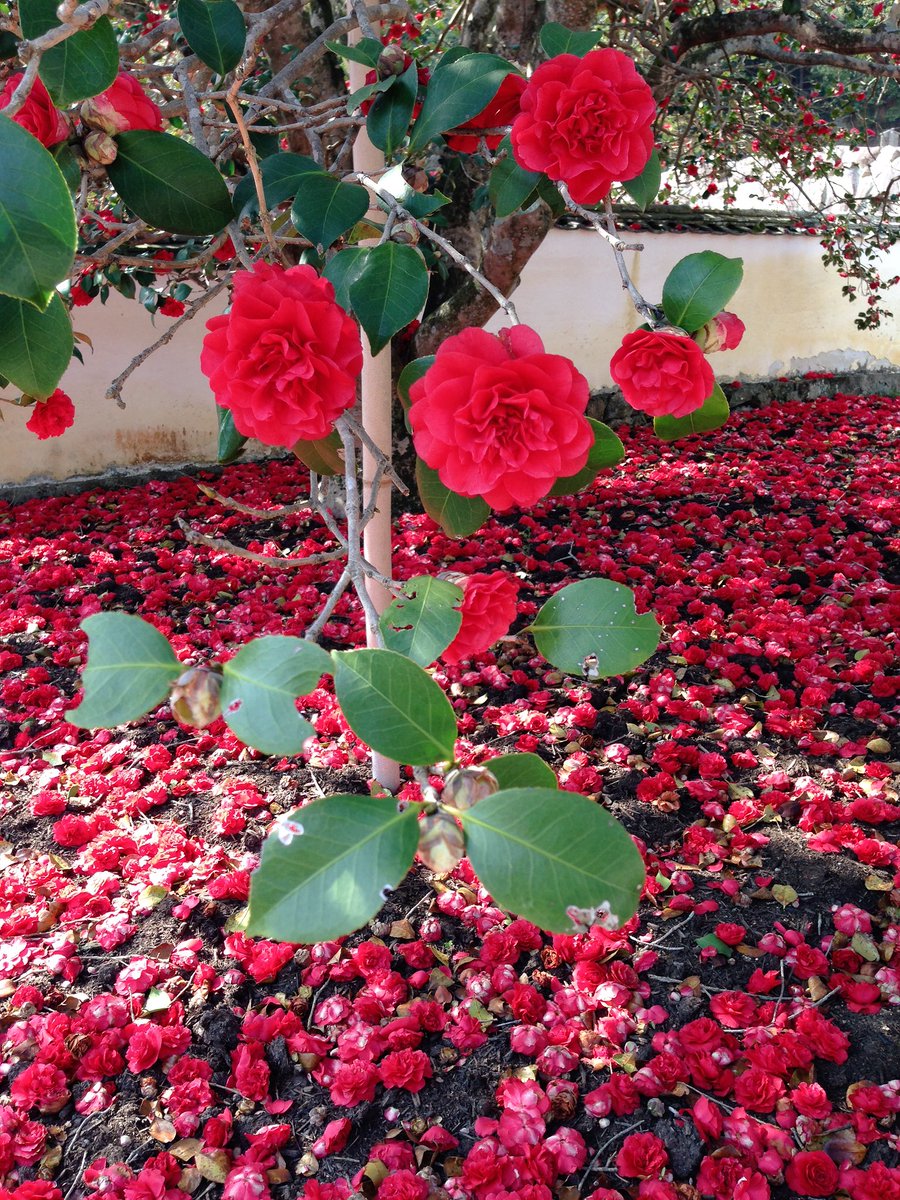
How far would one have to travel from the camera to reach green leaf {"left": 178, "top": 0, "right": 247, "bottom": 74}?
0.80m

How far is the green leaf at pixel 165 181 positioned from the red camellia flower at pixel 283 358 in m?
0.18

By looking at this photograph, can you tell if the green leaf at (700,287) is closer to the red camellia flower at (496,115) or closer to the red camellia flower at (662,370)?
the red camellia flower at (662,370)

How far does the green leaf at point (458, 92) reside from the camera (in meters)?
0.75

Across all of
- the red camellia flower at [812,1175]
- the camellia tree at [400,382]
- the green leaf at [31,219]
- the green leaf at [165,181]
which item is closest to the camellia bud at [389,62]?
the camellia tree at [400,382]

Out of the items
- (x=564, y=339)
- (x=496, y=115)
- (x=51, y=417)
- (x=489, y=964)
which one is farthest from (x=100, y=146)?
(x=564, y=339)

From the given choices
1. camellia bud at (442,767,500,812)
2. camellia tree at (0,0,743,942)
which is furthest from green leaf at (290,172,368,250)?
camellia bud at (442,767,500,812)

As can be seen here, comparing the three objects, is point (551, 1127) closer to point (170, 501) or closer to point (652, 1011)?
point (652, 1011)

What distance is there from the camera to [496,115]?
0.87 m

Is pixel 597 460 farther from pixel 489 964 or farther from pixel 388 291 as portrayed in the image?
pixel 489 964

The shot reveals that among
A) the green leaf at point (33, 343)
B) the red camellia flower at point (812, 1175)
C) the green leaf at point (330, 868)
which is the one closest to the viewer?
the green leaf at point (330, 868)

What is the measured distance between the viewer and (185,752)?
191cm

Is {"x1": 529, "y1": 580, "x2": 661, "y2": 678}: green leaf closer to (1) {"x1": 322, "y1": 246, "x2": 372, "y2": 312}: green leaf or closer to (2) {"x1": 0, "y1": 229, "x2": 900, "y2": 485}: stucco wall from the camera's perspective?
(1) {"x1": 322, "y1": 246, "x2": 372, "y2": 312}: green leaf

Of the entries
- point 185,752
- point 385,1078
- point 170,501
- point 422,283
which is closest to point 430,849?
point 422,283

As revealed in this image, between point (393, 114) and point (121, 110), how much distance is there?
0.77 feet
